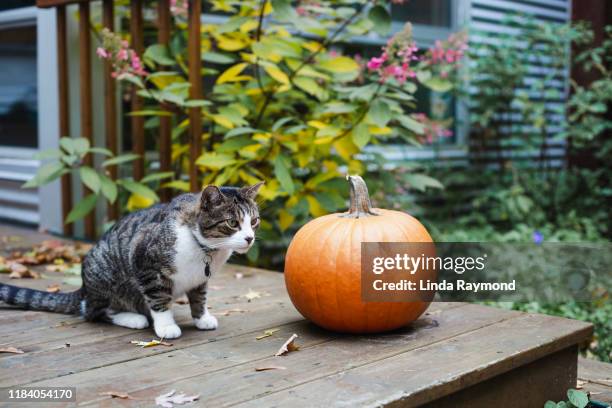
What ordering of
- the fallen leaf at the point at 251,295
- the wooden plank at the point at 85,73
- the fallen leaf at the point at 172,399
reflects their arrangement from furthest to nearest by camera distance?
the wooden plank at the point at 85,73
the fallen leaf at the point at 251,295
the fallen leaf at the point at 172,399

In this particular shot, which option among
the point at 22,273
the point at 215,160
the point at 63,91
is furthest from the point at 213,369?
the point at 63,91

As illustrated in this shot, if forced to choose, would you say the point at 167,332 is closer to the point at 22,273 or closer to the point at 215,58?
the point at 22,273

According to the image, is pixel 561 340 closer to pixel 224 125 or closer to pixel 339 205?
pixel 339 205

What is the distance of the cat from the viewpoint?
2.23 meters

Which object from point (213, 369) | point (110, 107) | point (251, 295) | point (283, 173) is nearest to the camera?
point (213, 369)

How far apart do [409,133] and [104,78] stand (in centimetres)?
189

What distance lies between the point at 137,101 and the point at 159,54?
321 mm

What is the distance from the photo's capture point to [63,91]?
172 inches

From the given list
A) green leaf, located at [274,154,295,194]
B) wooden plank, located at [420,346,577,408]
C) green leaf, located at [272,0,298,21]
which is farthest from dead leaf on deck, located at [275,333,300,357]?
green leaf, located at [272,0,298,21]

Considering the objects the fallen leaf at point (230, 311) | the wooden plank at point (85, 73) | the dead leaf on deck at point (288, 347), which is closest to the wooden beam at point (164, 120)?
the wooden plank at point (85, 73)

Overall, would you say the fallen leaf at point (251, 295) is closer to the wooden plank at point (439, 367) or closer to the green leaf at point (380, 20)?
the wooden plank at point (439, 367)

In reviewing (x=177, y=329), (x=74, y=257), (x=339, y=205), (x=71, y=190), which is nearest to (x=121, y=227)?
(x=177, y=329)

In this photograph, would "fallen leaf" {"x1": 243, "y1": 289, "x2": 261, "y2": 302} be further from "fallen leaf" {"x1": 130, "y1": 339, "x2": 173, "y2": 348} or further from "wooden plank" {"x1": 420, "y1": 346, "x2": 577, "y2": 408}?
"wooden plank" {"x1": 420, "y1": 346, "x2": 577, "y2": 408}

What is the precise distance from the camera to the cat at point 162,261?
7.32ft
